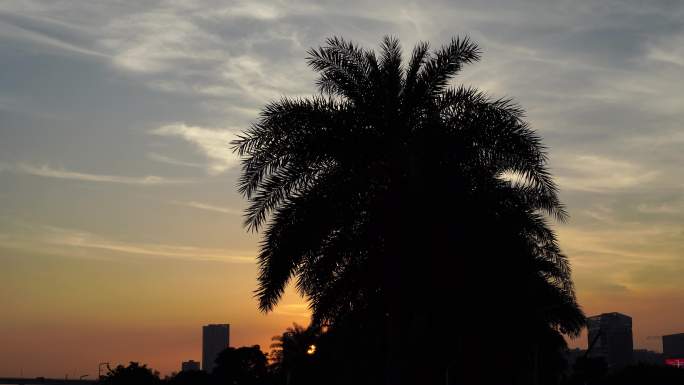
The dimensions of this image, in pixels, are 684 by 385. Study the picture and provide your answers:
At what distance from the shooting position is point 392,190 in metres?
19.1

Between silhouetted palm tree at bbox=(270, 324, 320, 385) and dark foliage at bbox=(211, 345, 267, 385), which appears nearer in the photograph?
silhouetted palm tree at bbox=(270, 324, 320, 385)

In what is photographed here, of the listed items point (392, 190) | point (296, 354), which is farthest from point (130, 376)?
point (392, 190)

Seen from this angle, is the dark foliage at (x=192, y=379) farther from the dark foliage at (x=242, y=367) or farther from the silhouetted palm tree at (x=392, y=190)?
the silhouetted palm tree at (x=392, y=190)

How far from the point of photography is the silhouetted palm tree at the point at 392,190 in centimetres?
1911

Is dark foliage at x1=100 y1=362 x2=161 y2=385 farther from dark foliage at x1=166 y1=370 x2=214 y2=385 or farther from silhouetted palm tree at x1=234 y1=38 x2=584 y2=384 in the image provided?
silhouetted palm tree at x1=234 y1=38 x2=584 y2=384

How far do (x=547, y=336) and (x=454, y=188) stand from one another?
45.7 ft

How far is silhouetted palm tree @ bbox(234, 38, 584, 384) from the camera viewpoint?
1911 cm

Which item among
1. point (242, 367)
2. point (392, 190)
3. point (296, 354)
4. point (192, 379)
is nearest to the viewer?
point (392, 190)

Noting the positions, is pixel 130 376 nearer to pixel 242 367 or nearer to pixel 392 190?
pixel 242 367

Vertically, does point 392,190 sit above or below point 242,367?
above

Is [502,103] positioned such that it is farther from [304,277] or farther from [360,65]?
[304,277]

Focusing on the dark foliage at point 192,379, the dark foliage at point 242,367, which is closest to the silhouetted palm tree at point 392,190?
the dark foliage at point 192,379

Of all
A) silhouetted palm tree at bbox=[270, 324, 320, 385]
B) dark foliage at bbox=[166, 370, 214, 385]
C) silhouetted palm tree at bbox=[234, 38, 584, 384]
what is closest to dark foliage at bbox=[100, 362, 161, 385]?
dark foliage at bbox=[166, 370, 214, 385]

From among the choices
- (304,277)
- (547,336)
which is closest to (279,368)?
(547,336)
